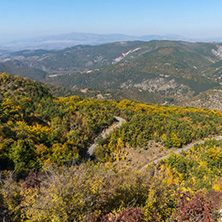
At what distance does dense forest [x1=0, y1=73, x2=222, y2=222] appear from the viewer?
39.8 ft

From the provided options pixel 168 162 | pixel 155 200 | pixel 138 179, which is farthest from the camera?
pixel 168 162

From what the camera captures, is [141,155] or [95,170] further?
[141,155]

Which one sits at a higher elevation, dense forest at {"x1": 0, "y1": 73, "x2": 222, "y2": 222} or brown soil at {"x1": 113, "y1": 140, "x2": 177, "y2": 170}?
dense forest at {"x1": 0, "y1": 73, "x2": 222, "y2": 222}

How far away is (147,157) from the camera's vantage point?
43281 millimetres

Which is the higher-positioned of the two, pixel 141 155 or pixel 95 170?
pixel 95 170

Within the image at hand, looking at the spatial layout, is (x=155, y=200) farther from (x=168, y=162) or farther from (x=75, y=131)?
(x=75, y=131)

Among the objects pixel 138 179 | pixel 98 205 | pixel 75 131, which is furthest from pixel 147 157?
pixel 98 205

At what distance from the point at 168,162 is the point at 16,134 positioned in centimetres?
3163

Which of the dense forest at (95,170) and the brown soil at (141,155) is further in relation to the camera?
the brown soil at (141,155)

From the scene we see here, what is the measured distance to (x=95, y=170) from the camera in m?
19.6

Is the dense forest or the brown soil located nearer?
the dense forest

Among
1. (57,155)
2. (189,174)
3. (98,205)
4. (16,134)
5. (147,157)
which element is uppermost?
(98,205)

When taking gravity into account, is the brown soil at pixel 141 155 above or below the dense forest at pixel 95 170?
below

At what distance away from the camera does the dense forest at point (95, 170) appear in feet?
39.8
